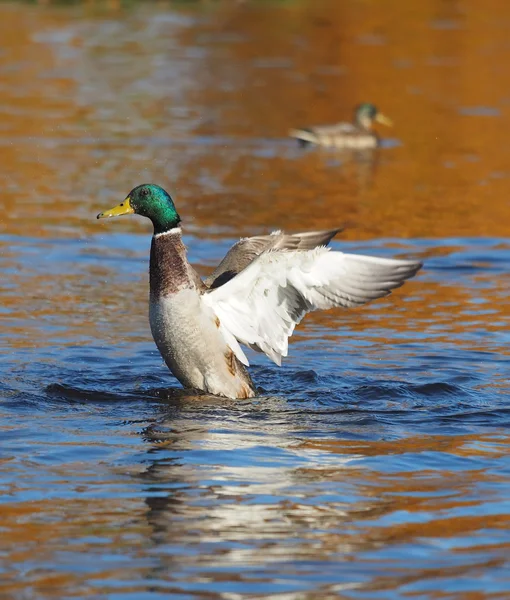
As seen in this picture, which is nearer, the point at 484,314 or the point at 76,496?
the point at 76,496

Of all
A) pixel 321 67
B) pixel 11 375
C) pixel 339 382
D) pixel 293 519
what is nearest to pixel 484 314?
pixel 339 382

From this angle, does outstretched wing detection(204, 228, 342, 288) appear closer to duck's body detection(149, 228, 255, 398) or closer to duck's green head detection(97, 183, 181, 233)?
duck's body detection(149, 228, 255, 398)

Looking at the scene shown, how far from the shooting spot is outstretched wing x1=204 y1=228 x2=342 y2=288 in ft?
26.6

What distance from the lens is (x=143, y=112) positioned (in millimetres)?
A: 19391

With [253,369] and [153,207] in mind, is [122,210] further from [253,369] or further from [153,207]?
[253,369]

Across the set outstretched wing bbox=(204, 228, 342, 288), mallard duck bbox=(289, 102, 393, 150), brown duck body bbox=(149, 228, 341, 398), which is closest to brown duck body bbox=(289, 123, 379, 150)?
mallard duck bbox=(289, 102, 393, 150)

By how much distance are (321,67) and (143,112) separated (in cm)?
682

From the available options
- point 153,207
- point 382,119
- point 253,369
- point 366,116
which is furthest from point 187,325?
point 382,119

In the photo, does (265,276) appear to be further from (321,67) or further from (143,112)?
(321,67)

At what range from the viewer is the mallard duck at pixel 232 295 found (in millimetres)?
7301

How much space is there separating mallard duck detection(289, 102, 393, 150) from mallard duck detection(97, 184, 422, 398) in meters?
9.78

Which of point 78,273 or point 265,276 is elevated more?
point 265,276

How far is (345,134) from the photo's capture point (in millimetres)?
18062

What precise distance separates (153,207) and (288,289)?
939 millimetres
